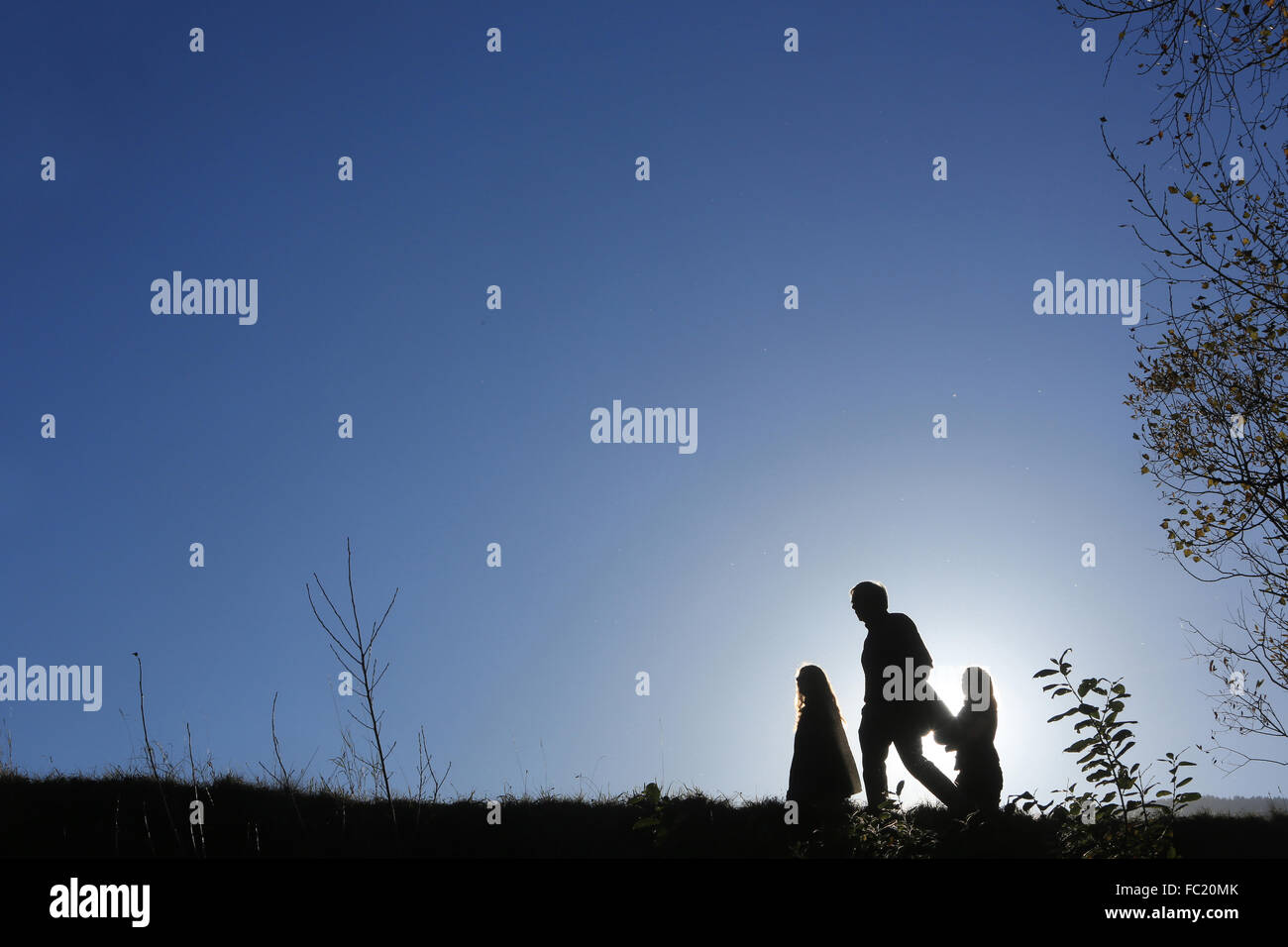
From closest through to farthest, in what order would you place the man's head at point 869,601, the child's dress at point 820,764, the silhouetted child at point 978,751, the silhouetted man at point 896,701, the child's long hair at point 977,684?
1. the child's long hair at point 977,684
2. the silhouetted child at point 978,751
3. the child's dress at point 820,764
4. the silhouetted man at point 896,701
5. the man's head at point 869,601

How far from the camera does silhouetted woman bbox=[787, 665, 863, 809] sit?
373 inches

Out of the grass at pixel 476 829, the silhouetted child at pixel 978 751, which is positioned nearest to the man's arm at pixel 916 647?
the silhouetted child at pixel 978 751

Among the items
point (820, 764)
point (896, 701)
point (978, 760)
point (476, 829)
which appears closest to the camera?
point (476, 829)

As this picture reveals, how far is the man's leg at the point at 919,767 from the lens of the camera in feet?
31.2

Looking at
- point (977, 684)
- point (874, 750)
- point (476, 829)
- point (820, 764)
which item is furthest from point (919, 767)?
point (476, 829)

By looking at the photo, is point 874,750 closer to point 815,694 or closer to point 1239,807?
point 815,694

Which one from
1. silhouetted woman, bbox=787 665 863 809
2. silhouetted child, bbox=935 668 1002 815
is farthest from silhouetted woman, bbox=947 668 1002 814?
silhouetted woman, bbox=787 665 863 809

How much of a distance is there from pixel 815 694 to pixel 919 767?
1.31 meters

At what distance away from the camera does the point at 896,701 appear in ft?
32.1

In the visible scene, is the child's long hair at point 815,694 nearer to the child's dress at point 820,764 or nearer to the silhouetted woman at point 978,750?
the child's dress at point 820,764

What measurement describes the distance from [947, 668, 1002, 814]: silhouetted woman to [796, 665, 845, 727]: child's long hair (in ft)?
4.26

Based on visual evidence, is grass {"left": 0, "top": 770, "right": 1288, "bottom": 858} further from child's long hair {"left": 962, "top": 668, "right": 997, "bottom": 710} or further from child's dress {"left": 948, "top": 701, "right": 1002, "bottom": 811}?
child's long hair {"left": 962, "top": 668, "right": 997, "bottom": 710}

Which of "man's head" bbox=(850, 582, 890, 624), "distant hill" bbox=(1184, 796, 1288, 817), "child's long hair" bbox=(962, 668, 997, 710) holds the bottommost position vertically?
"distant hill" bbox=(1184, 796, 1288, 817)

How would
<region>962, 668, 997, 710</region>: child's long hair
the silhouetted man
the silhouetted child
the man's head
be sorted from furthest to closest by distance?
the man's head, the silhouetted man, the silhouetted child, <region>962, 668, 997, 710</region>: child's long hair
